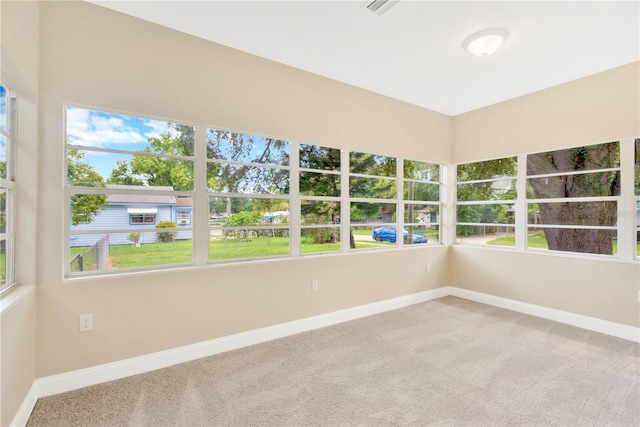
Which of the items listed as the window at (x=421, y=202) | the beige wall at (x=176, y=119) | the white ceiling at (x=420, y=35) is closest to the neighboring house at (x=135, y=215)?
the beige wall at (x=176, y=119)

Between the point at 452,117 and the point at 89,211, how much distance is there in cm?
474

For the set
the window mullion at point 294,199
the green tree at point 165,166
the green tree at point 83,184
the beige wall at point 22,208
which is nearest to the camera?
the beige wall at point 22,208

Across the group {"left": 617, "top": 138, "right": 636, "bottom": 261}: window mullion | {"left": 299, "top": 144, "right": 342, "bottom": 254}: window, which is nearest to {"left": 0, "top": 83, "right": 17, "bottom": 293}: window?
{"left": 299, "top": 144, "right": 342, "bottom": 254}: window

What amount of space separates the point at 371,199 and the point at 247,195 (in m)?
1.67

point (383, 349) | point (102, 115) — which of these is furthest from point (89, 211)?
point (383, 349)

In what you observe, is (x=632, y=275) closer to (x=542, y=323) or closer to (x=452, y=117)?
(x=542, y=323)

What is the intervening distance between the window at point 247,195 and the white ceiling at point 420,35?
2.95 feet

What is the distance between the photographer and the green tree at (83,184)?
2.18 metres

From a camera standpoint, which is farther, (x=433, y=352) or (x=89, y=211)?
(x=433, y=352)

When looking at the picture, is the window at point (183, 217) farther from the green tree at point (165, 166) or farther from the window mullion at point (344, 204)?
the window mullion at point (344, 204)

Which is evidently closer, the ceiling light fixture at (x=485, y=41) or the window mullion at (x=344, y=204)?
the ceiling light fixture at (x=485, y=41)

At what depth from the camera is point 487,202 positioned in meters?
4.21

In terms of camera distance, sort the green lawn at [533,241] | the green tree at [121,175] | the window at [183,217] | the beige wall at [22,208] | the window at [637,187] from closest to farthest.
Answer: the beige wall at [22,208]
the green tree at [121,175]
the window at [183,217]
the window at [637,187]
the green lawn at [533,241]

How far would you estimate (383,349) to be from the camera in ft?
9.00
